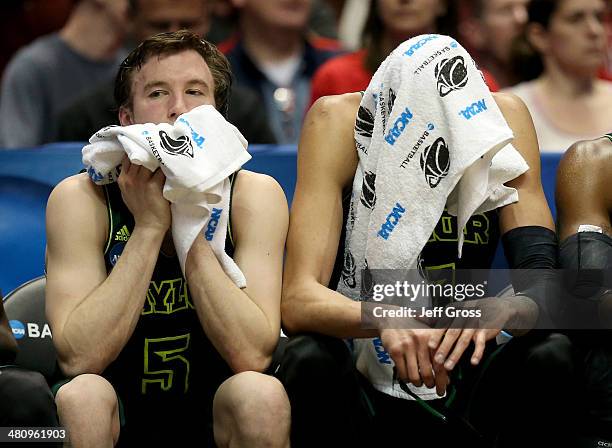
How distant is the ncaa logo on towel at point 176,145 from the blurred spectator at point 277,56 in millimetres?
2235

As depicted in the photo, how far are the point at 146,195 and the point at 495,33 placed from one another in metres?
3.03

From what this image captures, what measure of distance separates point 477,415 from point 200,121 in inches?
38.9

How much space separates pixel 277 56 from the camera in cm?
548

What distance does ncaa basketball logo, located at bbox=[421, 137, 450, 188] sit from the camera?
10.4 feet

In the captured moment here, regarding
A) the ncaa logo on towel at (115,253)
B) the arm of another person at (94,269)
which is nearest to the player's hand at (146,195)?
the arm of another person at (94,269)

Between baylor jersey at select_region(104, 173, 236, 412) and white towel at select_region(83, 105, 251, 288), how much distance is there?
10 centimetres

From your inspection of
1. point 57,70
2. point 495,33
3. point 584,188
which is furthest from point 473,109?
point 57,70

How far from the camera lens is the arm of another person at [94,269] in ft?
9.95

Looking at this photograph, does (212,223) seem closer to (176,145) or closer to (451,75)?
(176,145)

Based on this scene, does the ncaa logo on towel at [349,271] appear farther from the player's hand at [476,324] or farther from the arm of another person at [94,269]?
the arm of another person at [94,269]

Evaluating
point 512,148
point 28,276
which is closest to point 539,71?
point 512,148

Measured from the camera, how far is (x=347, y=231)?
337cm

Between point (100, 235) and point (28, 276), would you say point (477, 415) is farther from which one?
point (28, 276)

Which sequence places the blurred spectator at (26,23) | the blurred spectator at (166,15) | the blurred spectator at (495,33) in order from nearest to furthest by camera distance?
the blurred spectator at (166,15) → the blurred spectator at (495,33) → the blurred spectator at (26,23)
